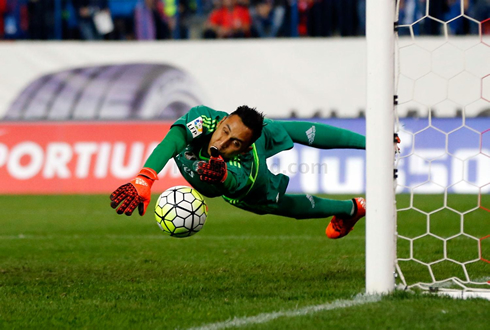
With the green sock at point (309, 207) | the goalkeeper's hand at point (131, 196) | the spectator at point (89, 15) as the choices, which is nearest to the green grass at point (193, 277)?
the green sock at point (309, 207)

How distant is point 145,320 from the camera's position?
3.94 m

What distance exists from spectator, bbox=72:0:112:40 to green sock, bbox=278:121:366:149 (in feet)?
37.7

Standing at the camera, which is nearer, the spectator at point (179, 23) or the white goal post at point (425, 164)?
the white goal post at point (425, 164)

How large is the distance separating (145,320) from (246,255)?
282 cm

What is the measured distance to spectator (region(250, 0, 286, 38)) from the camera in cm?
1573

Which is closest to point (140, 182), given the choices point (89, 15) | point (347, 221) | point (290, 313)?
point (290, 313)

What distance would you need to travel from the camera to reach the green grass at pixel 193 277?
12.8 ft

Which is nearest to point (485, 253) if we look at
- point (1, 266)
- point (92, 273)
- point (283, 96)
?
point (92, 273)

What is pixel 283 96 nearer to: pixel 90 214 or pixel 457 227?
pixel 90 214

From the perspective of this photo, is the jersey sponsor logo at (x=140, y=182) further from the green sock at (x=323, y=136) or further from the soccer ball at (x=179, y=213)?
the green sock at (x=323, y=136)

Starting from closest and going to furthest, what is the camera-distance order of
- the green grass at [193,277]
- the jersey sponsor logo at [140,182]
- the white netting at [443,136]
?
the green grass at [193,277] < the jersey sponsor logo at [140,182] < the white netting at [443,136]

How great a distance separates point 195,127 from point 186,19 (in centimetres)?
1164

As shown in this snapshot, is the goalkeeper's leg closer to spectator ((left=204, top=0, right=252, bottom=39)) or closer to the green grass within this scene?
the green grass

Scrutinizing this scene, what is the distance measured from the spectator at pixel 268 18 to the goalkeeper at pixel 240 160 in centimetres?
1033
